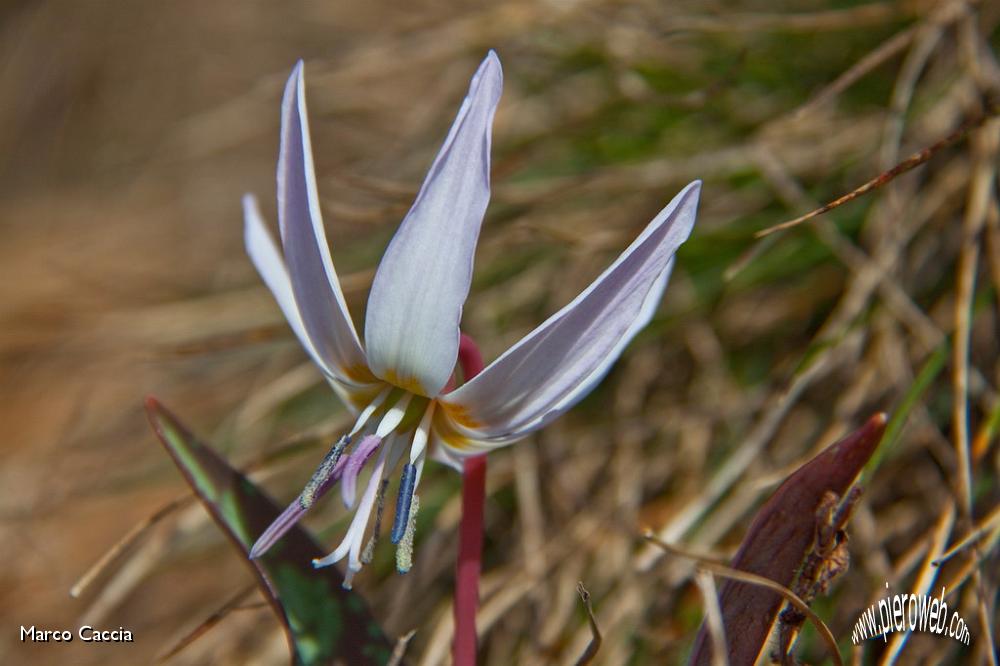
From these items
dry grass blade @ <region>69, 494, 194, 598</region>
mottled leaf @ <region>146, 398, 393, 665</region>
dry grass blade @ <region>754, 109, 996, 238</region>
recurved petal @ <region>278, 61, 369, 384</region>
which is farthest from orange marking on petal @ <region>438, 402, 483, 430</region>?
dry grass blade @ <region>69, 494, 194, 598</region>

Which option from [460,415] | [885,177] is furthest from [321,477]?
[885,177]

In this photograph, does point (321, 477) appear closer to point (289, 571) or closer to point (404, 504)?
point (404, 504)

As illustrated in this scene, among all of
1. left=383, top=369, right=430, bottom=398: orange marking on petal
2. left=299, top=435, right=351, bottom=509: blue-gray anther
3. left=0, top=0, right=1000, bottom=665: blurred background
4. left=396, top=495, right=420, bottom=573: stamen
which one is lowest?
left=0, top=0, right=1000, bottom=665: blurred background

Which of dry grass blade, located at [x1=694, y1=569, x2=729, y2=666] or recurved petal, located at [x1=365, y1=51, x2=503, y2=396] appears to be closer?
recurved petal, located at [x1=365, y1=51, x2=503, y2=396]

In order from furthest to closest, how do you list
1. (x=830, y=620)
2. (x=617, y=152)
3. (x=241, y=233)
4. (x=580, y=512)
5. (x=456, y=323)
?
(x=241, y=233) < (x=617, y=152) < (x=580, y=512) < (x=830, y=620) < (x=456, y=323)

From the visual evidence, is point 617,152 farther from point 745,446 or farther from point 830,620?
point 830,620

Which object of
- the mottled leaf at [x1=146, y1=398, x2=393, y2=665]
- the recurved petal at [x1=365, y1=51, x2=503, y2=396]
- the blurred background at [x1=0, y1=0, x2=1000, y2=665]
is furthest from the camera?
the blurred background at [x1=0, y1=0, x2=1000, y2=665]

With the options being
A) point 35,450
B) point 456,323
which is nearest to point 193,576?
point 35,450

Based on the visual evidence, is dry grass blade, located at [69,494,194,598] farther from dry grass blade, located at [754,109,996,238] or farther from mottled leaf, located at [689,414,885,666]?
dry grass blade, located at [754,109,996,238]
